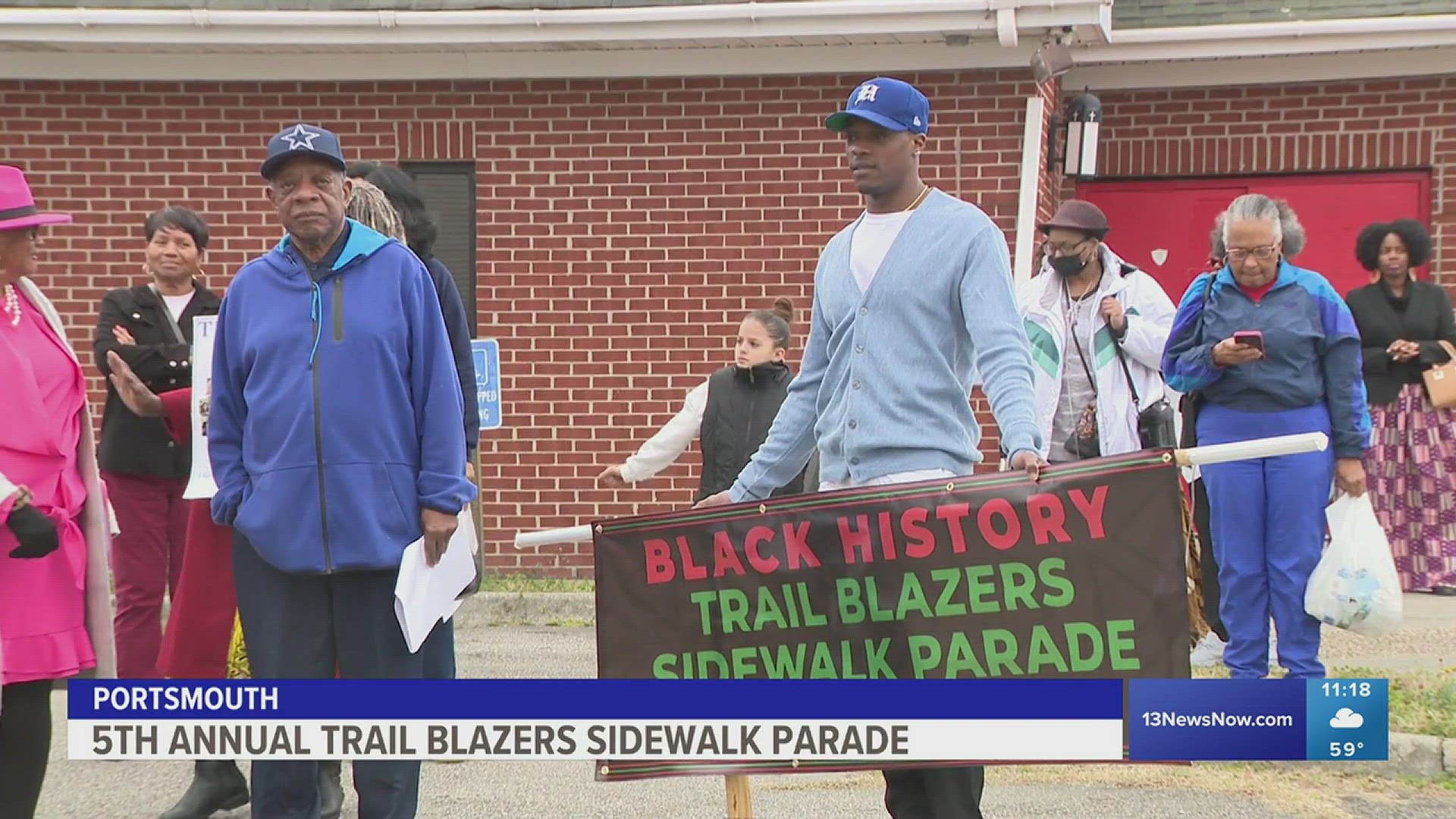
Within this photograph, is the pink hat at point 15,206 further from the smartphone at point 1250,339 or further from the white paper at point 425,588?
the smartphone at point 1250,339

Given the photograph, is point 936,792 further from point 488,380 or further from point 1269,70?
point 1269,70

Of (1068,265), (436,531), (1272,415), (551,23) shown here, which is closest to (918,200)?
(436,531)

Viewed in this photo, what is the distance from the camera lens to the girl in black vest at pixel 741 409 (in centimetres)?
752

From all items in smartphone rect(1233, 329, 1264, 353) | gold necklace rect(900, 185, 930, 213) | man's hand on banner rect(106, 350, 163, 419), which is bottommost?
man's hand on banner rect(106, 350, 163, 419)

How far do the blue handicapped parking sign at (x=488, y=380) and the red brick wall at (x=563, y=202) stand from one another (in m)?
2.87

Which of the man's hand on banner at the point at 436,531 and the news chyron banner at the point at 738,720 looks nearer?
the news chyron banner at the point at 738,720

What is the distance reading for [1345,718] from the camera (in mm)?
4590

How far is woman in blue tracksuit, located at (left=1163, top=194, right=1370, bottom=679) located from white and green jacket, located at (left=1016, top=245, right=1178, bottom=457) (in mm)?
517

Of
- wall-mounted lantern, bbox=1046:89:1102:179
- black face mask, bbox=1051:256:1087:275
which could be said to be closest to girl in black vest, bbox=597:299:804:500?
black face mask, bbox=1051:256:1087:275

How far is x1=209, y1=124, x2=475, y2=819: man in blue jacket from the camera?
4559 mm

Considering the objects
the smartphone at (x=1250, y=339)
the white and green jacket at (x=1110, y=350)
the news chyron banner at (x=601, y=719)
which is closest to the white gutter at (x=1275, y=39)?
the white and green jacket at (x=1110, y=350)

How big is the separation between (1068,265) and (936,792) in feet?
12.2

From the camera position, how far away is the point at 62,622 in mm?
Answer: 4645

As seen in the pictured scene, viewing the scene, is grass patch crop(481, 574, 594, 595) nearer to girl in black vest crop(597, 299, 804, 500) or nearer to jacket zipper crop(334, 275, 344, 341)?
Answer: girl in black vest crop(597, 299, 804, 500)
